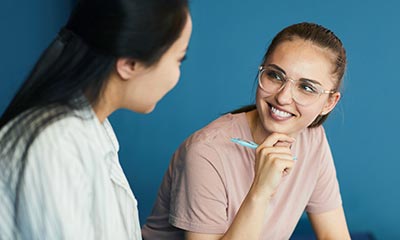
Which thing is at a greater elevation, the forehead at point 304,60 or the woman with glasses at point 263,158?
the forehead at point 304,60

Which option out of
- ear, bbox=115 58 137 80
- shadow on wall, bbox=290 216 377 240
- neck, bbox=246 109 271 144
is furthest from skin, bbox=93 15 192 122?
shadow on wall, bbox=290 216 377 240

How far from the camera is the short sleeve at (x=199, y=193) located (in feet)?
4.42

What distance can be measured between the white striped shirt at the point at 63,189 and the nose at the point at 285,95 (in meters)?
0.53

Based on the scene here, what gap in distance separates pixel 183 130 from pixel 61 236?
1455mm

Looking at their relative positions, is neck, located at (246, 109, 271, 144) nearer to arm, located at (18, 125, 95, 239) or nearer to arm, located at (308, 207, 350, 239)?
arm, located at (308, 207, 350, 239)

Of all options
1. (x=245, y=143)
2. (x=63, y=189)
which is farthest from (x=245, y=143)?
(x=63, y=189)

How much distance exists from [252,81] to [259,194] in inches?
38.9

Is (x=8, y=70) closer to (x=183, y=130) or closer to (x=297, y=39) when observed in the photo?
(x=183, y=130)

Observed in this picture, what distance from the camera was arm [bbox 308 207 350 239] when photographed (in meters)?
1.58

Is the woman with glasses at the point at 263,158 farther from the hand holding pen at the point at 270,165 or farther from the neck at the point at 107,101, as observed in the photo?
the neck at the point at 107,101

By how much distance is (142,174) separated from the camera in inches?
93.7

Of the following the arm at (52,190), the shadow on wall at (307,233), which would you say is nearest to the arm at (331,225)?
the shadow on wall at (307,233)

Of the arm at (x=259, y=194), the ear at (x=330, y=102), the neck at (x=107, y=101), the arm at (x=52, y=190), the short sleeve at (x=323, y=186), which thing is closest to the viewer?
the arm at (x=52, y=190)

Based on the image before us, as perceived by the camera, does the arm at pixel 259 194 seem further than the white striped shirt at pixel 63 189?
Yes
